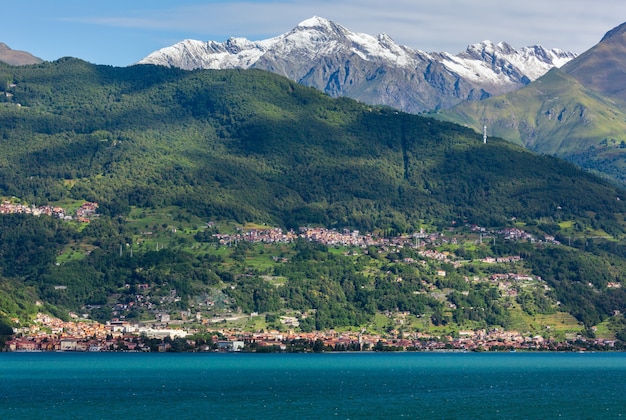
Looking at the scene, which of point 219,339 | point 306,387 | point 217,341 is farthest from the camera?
point 219,339

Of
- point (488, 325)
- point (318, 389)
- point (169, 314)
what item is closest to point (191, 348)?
point (169, 314)

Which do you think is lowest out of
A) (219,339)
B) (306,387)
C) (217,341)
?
(217,341)

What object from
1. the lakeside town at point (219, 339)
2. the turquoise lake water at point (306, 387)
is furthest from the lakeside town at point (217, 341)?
the turquoise lake water at point (306, 387)

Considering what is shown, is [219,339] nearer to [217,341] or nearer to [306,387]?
[217,341]

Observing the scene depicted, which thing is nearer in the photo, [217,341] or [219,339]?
[217,341]

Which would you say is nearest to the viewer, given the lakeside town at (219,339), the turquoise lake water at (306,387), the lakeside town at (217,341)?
the turquoise lake water at (306,387)

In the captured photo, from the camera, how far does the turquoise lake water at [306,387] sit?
309 feet

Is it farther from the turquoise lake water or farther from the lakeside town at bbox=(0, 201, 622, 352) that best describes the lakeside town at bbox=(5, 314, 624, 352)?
the turquoise lake water

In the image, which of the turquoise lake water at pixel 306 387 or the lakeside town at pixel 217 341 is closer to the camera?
the turquoise lake water at pixel 306 387

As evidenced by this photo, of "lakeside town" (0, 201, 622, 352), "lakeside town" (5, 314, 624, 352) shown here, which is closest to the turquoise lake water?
"lakeside town" (5, 314, 624, 352)

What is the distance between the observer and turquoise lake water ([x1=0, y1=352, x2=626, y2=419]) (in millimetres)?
94125

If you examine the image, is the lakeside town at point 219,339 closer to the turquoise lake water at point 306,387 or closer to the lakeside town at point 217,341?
the lakeside town at point 217,341

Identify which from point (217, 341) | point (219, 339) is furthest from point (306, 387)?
point (219, 339)

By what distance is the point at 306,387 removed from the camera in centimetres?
11550
